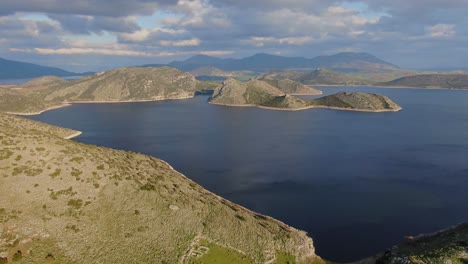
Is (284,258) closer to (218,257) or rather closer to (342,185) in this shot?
(218,257)

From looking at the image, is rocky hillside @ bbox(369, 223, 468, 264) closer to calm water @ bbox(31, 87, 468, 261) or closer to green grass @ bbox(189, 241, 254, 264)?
calm water @ bbox(31, 87, 468, 261)

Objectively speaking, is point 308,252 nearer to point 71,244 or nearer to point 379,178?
point 71,244

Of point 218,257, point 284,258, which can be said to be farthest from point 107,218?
point 284,258

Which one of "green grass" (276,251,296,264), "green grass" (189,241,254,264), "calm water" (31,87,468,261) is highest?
"green grass" (189,241,254,264)

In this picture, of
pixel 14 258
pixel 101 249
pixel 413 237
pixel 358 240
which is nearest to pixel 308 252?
pixel 358 240

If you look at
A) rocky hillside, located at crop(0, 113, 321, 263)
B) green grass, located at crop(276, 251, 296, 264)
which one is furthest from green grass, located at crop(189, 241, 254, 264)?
green grass, located at crop(276, 251, 296, 264)
